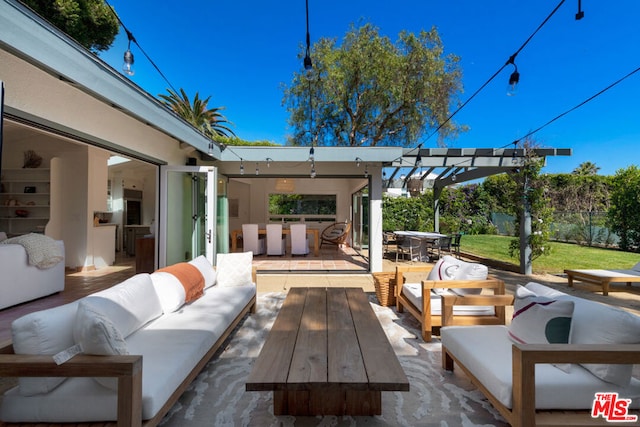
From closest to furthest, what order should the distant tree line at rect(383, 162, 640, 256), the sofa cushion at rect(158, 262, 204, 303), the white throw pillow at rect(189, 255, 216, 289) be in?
the sofa cushion at rect(158, 262, 204, 303) → the white throw pillow at rect(189, 255, 216, 289) → the distant tree line at rect(383, 162, 640, 256)

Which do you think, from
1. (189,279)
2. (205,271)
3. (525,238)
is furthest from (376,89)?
(189,279)

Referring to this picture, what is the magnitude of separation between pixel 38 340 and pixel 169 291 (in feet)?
4.01

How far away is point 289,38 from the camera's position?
8883 millimetres

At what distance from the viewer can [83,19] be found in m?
10.7

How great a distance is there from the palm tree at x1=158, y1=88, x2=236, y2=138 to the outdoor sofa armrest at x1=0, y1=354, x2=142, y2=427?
46.7 ft

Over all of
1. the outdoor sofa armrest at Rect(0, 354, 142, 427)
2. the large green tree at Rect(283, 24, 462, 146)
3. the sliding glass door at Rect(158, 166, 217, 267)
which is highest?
the large green tree at Rect(283, 24, 462, 146)

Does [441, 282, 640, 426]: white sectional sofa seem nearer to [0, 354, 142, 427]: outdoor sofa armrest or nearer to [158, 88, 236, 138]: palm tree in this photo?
[0, 354, 142, 427]: outdoor sofa armrest

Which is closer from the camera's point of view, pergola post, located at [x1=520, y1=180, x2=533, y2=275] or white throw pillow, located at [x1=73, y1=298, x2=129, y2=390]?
white throw pillow, located at [x1=73, y1=298, x2=129, y2=390]

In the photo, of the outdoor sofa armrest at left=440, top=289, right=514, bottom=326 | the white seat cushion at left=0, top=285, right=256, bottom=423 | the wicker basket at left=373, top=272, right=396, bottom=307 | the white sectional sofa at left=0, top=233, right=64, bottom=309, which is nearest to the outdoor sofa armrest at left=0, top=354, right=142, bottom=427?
the white seat cushion at left=0, top=285, right=256, bottom=423

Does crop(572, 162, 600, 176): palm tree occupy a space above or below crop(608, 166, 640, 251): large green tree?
above

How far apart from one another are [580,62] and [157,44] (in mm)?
8800

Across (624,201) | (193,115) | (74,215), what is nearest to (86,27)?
(193,115)

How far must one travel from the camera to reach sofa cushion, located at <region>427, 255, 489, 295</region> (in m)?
3.18

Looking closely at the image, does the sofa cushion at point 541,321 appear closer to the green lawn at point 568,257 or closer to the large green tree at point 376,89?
the green lawn at point 568,257
